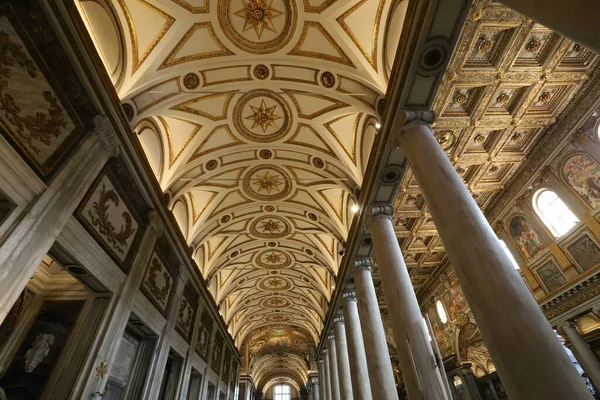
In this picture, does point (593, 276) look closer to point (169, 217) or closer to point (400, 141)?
point (400, 141)

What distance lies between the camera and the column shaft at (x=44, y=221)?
397 cm

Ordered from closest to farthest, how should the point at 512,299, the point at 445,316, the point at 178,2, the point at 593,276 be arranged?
1. the point at 512,299
2. the point at 178,2
3. the point at 593,276
4. the point at 445,316

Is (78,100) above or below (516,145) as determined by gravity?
below

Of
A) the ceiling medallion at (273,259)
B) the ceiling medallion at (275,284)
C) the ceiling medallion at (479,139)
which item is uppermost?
the ceiling medallion at (275,284)

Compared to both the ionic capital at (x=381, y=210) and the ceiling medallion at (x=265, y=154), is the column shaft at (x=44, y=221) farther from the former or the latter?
the ionic capital at (x=381, y=210)

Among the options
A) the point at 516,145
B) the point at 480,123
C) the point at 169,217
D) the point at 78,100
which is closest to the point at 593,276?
the point at 516,145

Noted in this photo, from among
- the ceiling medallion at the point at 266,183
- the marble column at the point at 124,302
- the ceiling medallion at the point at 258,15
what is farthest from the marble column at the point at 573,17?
the ceiling medallion at the point at 266,183

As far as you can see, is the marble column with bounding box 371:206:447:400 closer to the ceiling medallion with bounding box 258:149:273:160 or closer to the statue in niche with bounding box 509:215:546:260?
the statue in niche with bounding box 509:215:546:260

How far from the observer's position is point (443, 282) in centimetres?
1459

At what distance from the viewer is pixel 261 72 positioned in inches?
329

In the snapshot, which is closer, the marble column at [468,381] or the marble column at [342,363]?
the marble column at [342,363]

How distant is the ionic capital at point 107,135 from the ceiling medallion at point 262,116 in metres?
3.92

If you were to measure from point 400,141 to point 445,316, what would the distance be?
39.7 ft

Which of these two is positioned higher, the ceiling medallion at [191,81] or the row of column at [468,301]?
the ceiling medallion at [191,81]
